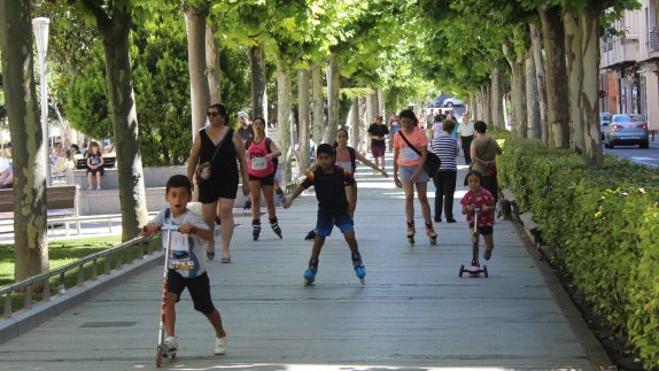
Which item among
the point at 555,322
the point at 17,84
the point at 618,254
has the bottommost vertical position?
the point at 555,322

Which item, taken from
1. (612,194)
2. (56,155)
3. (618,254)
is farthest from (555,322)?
(56,155)

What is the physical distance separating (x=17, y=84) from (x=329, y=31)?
63.1ft

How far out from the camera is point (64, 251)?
18.6 m

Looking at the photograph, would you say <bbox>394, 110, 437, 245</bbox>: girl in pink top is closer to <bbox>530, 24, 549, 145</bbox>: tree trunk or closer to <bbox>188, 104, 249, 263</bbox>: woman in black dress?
<bbox>188, 104, 249, 263</bbox>: woman in black dress

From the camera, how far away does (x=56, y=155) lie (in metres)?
60.2

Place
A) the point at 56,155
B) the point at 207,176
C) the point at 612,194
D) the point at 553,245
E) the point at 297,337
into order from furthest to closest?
1. the point at 56,155
2. the point at 207,176
3. the point at 553,245
4. the point at 297,337
5. the point at 612,194

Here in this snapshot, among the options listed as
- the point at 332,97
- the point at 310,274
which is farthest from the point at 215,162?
the point at 332,97

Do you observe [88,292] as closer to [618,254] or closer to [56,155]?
[618,254]

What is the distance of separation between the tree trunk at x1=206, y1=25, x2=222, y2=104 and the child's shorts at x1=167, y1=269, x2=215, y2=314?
1426 centimetres

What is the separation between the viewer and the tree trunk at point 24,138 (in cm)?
1321

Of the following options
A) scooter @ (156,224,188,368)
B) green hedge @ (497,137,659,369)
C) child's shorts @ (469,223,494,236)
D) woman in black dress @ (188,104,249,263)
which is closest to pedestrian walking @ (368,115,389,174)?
green hedge @ (497,137,659,369)

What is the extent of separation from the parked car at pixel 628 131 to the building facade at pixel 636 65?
6.48 meters

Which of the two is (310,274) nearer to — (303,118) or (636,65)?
(303,118)

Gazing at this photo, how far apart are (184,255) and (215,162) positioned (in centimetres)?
565
